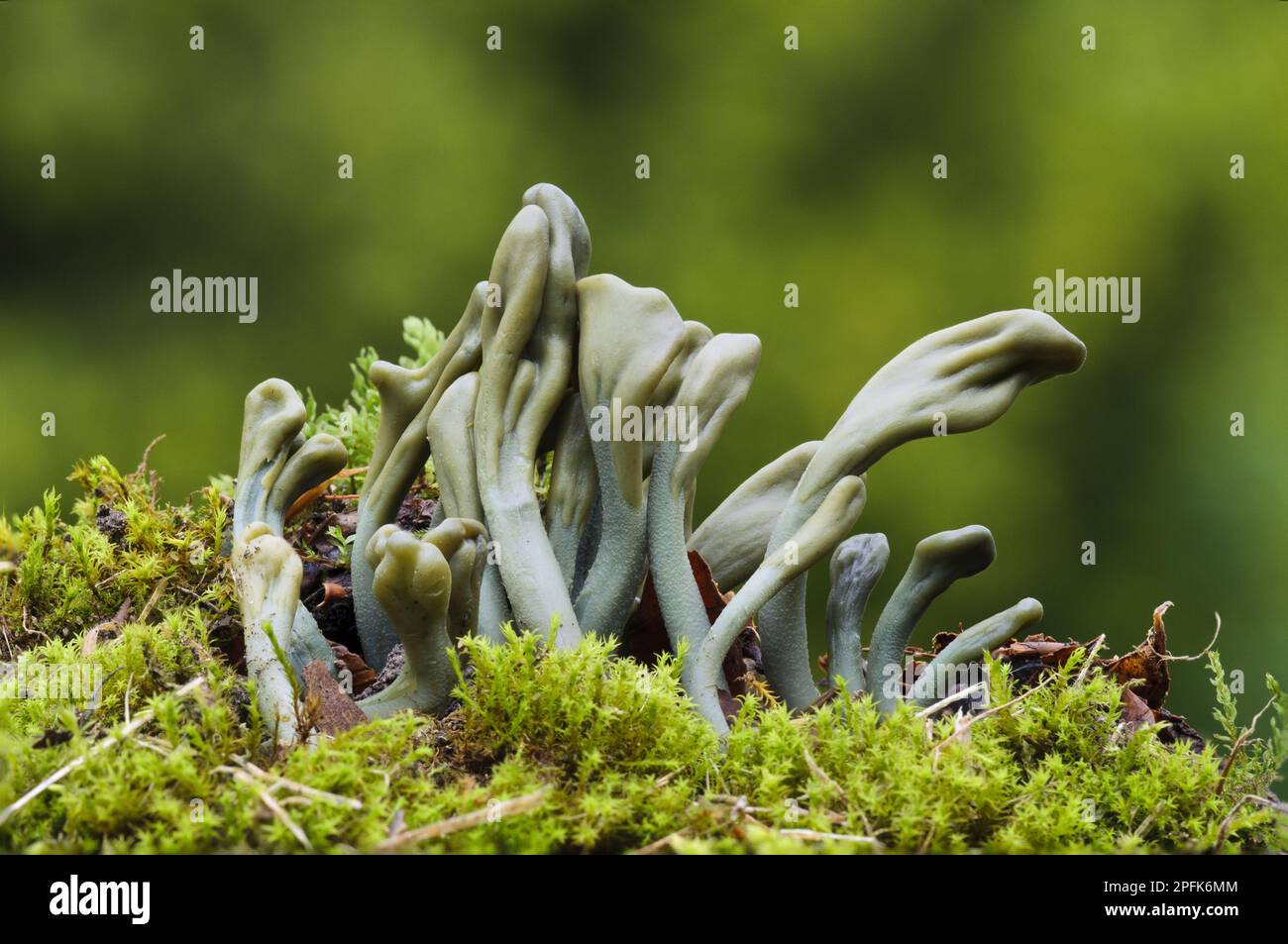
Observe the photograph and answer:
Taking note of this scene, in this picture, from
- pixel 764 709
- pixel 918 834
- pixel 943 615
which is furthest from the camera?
pixel 943 615

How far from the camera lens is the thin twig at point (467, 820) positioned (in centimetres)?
95

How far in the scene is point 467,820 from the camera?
0.98m

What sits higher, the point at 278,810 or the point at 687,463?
the point at 687,463

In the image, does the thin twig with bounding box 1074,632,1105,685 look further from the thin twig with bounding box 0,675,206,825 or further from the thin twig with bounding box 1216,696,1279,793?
the thin twig with bounding box 0,675,206,825

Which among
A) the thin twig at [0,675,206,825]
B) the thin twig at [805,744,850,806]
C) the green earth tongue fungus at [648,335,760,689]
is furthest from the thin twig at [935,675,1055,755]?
the thin twig at [0,675,206,825]

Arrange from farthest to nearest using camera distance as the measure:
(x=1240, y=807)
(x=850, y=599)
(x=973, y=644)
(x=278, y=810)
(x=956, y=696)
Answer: (x=850, y=599) → (x=973, y=644) → (x=956, y=696) → (x=1240, y=807) → (x=278, y=810)

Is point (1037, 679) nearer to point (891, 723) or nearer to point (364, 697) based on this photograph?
point (891, 723)

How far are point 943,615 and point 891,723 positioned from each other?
2110mm

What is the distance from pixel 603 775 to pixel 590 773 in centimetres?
2

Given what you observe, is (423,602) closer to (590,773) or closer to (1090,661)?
(590,773)

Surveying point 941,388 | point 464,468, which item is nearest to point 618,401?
point 464,468

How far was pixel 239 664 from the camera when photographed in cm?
142

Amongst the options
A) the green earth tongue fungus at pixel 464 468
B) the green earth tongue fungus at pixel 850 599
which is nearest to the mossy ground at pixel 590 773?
the green earth tongue fungus at pixel 464 468
